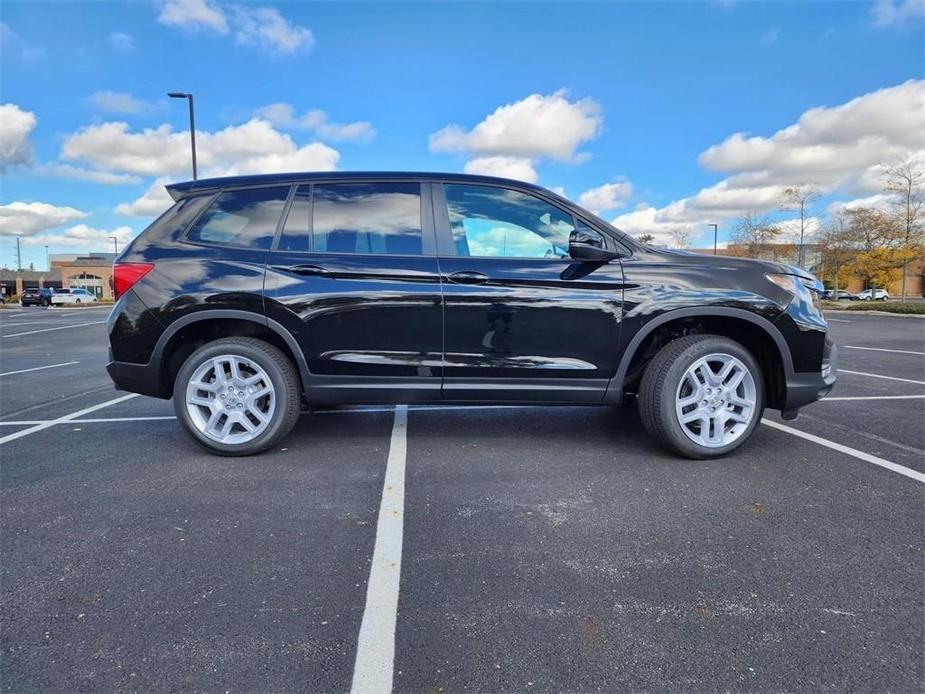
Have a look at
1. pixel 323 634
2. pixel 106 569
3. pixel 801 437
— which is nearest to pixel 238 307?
pixel 106 569

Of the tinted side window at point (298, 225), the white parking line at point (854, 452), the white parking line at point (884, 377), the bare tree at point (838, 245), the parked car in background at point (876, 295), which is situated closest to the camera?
the white parking line at point (854, 452)

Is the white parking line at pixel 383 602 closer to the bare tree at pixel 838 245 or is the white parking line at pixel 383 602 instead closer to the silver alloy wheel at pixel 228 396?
the silver alloy wheel at pixel 228 396

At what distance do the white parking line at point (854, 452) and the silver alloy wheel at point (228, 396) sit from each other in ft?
12.9

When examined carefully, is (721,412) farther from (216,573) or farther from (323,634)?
(216,573)

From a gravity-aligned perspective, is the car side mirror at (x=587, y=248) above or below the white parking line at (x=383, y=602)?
above

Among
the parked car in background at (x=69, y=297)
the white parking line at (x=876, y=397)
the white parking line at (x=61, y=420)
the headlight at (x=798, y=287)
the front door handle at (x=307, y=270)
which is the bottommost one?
the white parking line at (x=876, y=397)

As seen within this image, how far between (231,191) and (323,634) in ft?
9.94

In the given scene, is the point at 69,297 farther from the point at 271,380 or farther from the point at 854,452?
the point at 854,452

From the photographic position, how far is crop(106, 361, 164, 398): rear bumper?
3621 mm

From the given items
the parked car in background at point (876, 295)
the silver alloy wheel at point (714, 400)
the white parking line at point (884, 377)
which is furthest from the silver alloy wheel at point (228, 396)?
the parked car in background at point (876, 295)

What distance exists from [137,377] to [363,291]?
168 cm

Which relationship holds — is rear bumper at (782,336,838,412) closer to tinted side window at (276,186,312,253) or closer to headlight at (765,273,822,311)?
headlight at (765,273,822,311)

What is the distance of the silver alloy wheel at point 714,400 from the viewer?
11.5 ft

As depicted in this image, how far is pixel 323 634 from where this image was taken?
6.10 ft
